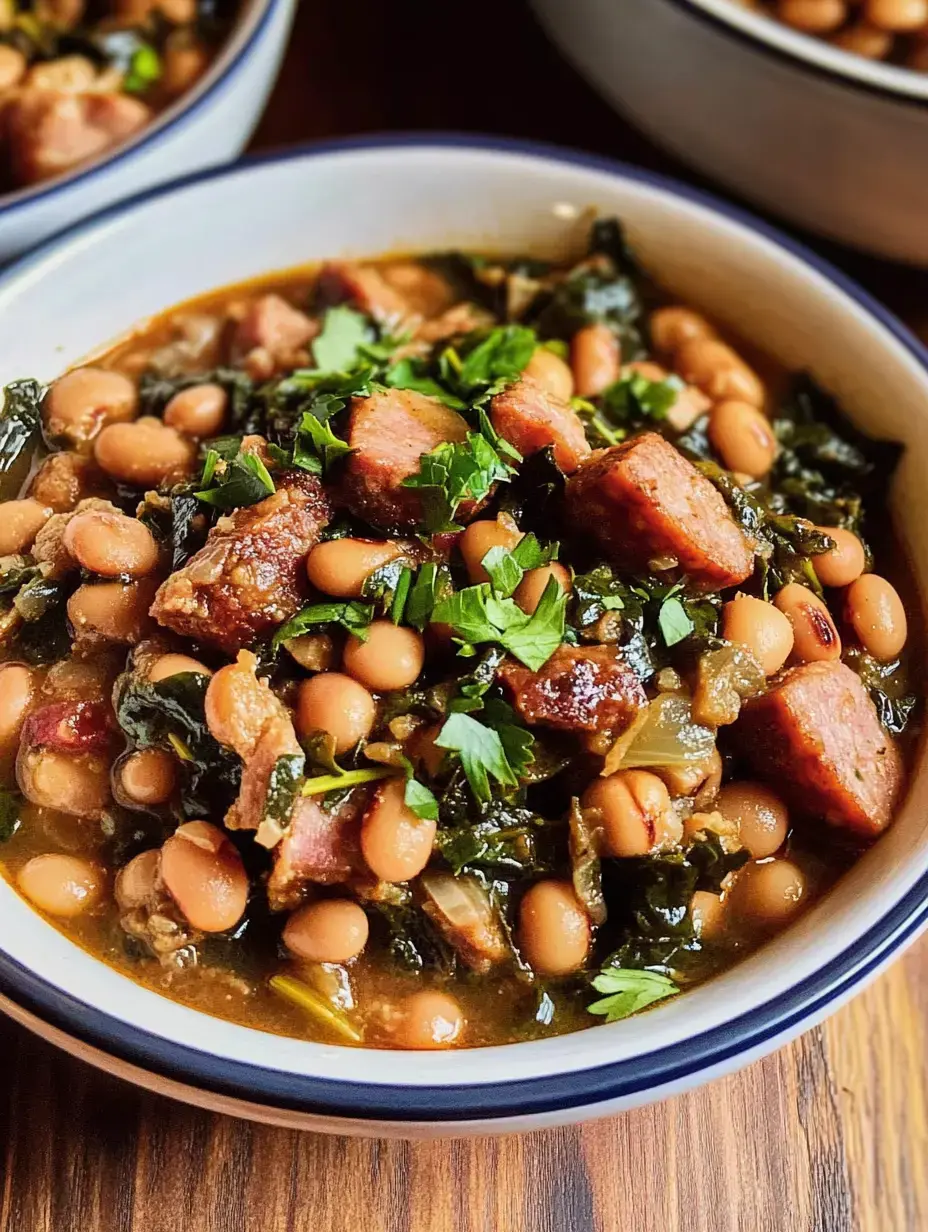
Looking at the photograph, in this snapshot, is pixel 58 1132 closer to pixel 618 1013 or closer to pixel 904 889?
pixel 618 1013

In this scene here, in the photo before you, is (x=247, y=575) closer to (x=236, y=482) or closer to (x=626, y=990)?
(x=236, y=482)


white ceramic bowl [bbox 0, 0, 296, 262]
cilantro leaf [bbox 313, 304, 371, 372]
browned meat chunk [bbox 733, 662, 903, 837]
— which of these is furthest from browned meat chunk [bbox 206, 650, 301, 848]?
white ceramic bowl [bbox 0, 0, 296, 262]

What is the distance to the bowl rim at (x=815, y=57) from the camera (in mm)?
3658

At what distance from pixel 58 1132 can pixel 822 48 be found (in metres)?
3.53

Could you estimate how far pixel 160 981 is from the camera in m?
2.75

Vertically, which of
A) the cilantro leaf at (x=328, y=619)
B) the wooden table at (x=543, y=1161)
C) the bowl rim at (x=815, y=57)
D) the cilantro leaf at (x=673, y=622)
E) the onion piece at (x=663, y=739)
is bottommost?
the wooden table at (x=543, y=1161)

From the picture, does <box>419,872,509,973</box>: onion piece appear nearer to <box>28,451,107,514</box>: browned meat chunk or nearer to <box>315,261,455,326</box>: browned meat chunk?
<box>28,451,107,514</box>: browned meat chunk

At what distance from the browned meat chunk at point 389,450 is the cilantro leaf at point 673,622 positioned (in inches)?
23.1

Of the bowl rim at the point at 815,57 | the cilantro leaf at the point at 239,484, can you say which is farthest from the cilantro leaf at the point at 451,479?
the bowl rim at the point at 815,57

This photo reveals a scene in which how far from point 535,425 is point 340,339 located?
36.2 inches

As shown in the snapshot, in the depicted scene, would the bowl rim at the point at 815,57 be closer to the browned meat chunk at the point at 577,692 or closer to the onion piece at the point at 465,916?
the browned meat chunk at the point at 577,692

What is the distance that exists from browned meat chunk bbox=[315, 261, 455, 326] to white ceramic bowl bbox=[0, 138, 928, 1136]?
0.10 m

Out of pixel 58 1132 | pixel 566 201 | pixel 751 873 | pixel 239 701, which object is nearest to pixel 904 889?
pixel 751 873

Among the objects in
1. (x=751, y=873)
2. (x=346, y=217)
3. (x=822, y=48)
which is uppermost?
(x=822, y=48)
